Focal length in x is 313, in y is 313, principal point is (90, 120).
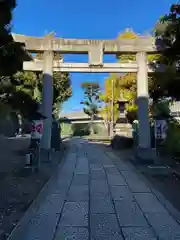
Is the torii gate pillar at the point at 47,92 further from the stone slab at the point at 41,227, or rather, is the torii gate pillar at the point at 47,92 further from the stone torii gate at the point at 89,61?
the stone slab at the point at 41,227

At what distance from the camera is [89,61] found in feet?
45.2

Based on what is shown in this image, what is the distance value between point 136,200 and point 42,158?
697 cm

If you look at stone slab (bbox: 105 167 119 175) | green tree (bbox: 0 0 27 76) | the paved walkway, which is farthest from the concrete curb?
green tree (bbox: 0 0 27 76)

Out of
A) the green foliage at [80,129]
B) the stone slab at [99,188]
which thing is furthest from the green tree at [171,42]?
the green foliage at [80,129]

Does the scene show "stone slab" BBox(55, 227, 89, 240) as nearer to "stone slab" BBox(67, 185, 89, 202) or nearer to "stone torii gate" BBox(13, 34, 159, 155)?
"stone slab" BBox(67, 185, 89, 202)

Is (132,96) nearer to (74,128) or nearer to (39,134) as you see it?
(39,134)

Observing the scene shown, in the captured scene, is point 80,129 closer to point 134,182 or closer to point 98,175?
point 98,175

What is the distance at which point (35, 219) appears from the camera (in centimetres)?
531

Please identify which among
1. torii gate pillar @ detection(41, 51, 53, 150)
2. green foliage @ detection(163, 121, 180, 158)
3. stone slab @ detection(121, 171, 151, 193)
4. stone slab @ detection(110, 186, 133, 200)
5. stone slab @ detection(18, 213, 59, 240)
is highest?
torii gate pillar @ detection(41, 51, 53, 150)

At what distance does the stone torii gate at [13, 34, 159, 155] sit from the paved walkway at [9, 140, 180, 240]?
16.0ft

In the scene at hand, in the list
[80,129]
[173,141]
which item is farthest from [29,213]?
[80,129]

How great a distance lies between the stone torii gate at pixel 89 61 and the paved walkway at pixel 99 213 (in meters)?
4.87

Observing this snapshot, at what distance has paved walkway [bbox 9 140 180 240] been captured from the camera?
15.0 feet

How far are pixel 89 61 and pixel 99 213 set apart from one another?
9153mm
